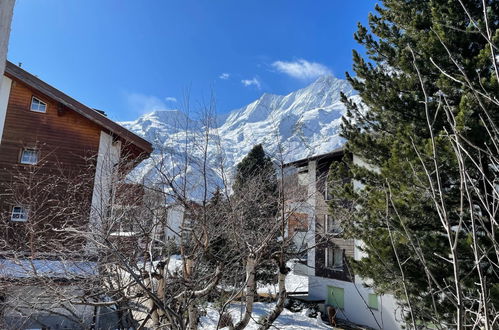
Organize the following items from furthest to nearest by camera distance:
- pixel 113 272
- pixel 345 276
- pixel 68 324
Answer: pixel 345 276 → pixel 68 324 → pixel 113 272

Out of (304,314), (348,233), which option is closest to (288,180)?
(348,233)

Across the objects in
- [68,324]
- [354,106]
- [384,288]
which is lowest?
[68,324]

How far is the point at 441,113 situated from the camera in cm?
793

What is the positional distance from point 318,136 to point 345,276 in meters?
12.6

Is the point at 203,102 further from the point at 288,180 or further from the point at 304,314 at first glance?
the point at 304,314

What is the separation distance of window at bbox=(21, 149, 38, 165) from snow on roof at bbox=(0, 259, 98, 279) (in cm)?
694

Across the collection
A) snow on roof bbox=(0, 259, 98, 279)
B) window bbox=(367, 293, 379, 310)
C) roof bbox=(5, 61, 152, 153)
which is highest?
roof bbox=(5, 61, 152, 153)

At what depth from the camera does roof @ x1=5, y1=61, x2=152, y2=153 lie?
1422 centimetres

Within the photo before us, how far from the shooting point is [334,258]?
2178cm

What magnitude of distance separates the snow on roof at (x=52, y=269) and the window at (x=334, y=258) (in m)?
16.4

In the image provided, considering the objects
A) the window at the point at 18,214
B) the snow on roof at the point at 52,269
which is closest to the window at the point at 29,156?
the window at the point at 18,214

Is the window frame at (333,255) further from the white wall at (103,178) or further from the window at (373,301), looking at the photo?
the white wall at (103,178)

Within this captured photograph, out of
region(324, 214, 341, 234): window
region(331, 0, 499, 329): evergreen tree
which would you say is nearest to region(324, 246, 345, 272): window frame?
region(324, 214, 341, 234): window

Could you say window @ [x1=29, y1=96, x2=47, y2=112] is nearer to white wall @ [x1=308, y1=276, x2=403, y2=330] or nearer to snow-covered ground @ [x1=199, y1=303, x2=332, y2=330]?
snow-covered ground @ [x1=199, y1=303, x2=332, y2=330]
